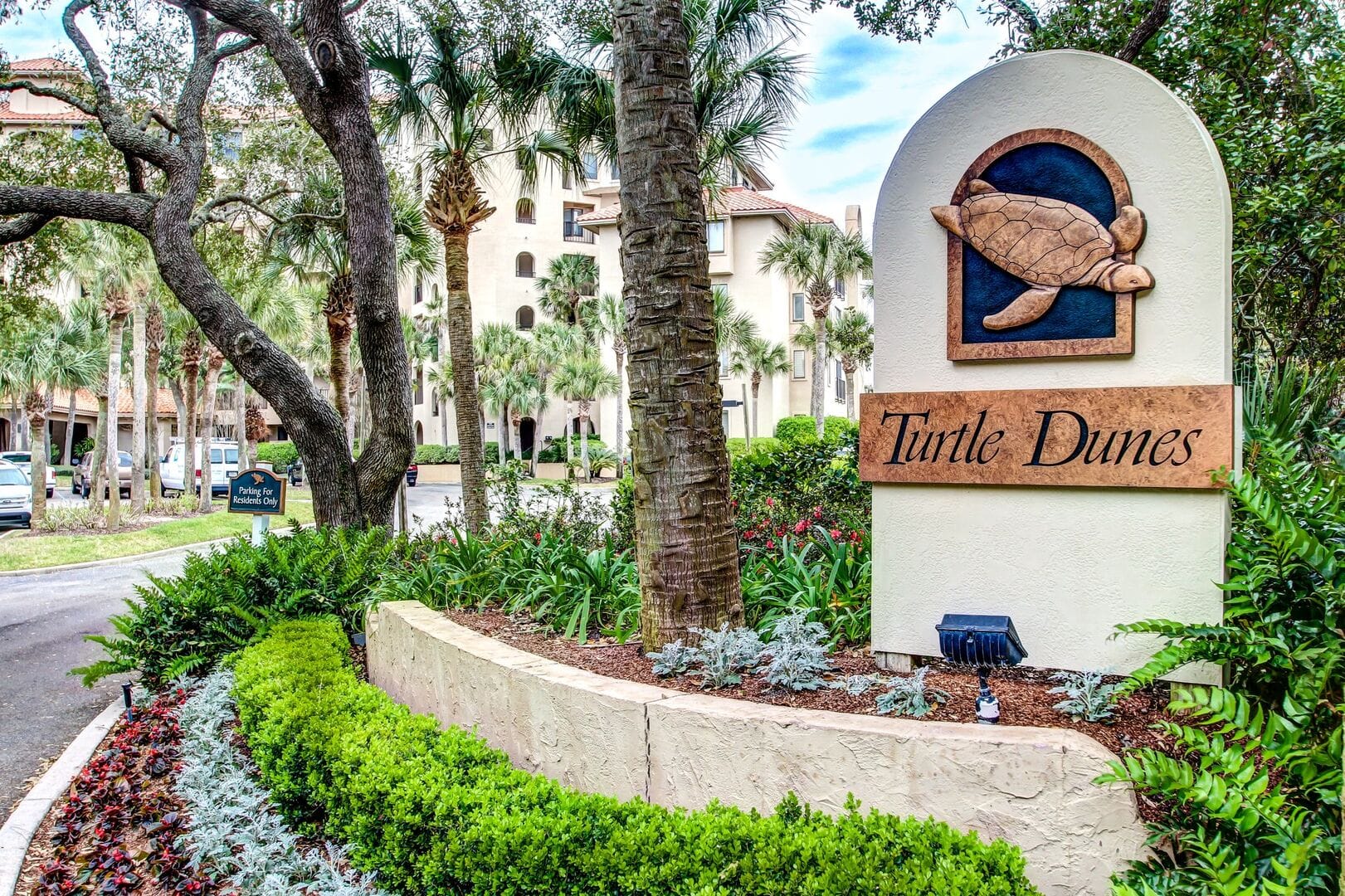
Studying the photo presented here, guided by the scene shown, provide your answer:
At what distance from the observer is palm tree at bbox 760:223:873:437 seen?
32.8 metres

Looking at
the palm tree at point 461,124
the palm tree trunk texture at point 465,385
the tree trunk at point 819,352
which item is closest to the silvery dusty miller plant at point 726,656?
the palm tree at point 461,124

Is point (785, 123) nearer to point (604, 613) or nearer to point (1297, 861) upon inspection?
point (604, 613)

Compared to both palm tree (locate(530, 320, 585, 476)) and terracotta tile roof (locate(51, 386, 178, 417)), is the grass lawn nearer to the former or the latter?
palm tree (locate(530, 320, 585, 476))

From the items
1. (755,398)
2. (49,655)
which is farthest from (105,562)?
(755,398)

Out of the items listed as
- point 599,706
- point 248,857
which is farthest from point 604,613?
point 248,857

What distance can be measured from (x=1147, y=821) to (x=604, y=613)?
339 cm

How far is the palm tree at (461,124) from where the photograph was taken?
11.5 metres

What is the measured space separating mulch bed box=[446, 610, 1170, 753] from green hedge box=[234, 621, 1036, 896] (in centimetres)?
62

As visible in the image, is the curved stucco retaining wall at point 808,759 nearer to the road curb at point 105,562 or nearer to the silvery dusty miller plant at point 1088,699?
the silvery dusty miller plant at point 1088,699

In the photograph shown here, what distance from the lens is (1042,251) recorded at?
4.22m

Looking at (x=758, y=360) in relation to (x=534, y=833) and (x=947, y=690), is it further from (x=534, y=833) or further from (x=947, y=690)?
(x=534, y=833)

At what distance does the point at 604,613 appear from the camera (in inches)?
226

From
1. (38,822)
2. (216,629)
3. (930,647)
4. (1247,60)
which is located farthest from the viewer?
(1247,60)

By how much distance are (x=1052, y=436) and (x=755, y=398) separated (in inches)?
1372
